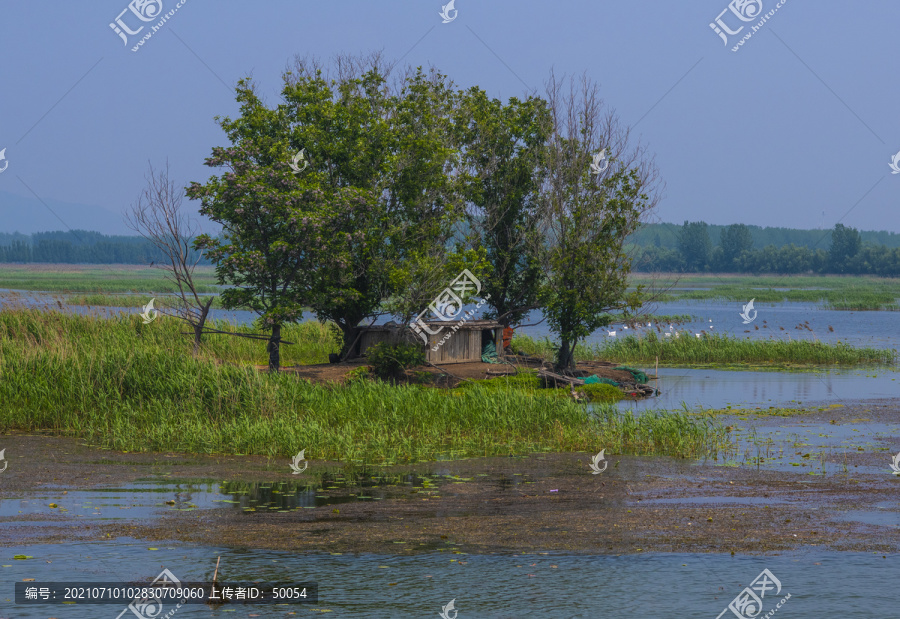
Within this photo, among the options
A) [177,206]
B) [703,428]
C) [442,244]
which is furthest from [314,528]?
[442,244]

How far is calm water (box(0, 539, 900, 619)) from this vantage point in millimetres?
9125

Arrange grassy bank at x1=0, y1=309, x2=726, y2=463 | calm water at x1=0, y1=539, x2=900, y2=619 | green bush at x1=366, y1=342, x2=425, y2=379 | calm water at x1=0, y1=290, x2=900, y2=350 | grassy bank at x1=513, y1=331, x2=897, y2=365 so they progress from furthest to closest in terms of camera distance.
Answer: calm water at x1=0, y1=290, x2=900, y2=350 → grassy bank at x1=513, y1=331, x2=897, y2=365 → green bush at x1=366, y1=342, x2=425, y2=379 → grassy bank at x1=0, y1=309, x2=726, y2=463 → calm water at x1=0, y1=539, x2=900, y2=619

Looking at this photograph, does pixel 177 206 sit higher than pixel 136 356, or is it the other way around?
pixel 177 206

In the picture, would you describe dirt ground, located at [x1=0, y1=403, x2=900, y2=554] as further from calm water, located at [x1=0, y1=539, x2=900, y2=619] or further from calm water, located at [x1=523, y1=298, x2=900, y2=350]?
calm water, located at [x1=523, y1=298, x2=900, y2=350]

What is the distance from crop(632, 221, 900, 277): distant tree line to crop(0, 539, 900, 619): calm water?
146m

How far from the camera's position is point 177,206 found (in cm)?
2633

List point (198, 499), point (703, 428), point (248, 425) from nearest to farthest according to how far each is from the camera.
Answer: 1. point (198, 499)
2. point (248, 425)
3. point (703, 428)

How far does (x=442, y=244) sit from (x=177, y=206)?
8366mm

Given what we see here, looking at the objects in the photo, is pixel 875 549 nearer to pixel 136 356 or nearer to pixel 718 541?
pixel 718 541

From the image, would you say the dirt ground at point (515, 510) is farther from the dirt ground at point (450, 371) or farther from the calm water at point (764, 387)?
the calm water at point (764, 387)

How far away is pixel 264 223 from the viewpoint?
25578 mm

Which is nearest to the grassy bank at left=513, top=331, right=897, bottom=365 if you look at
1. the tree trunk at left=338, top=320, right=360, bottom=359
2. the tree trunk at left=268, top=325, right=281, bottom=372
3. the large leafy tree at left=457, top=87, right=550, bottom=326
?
the large leafy tree at left=457, top=87, right=550, bottom=326
